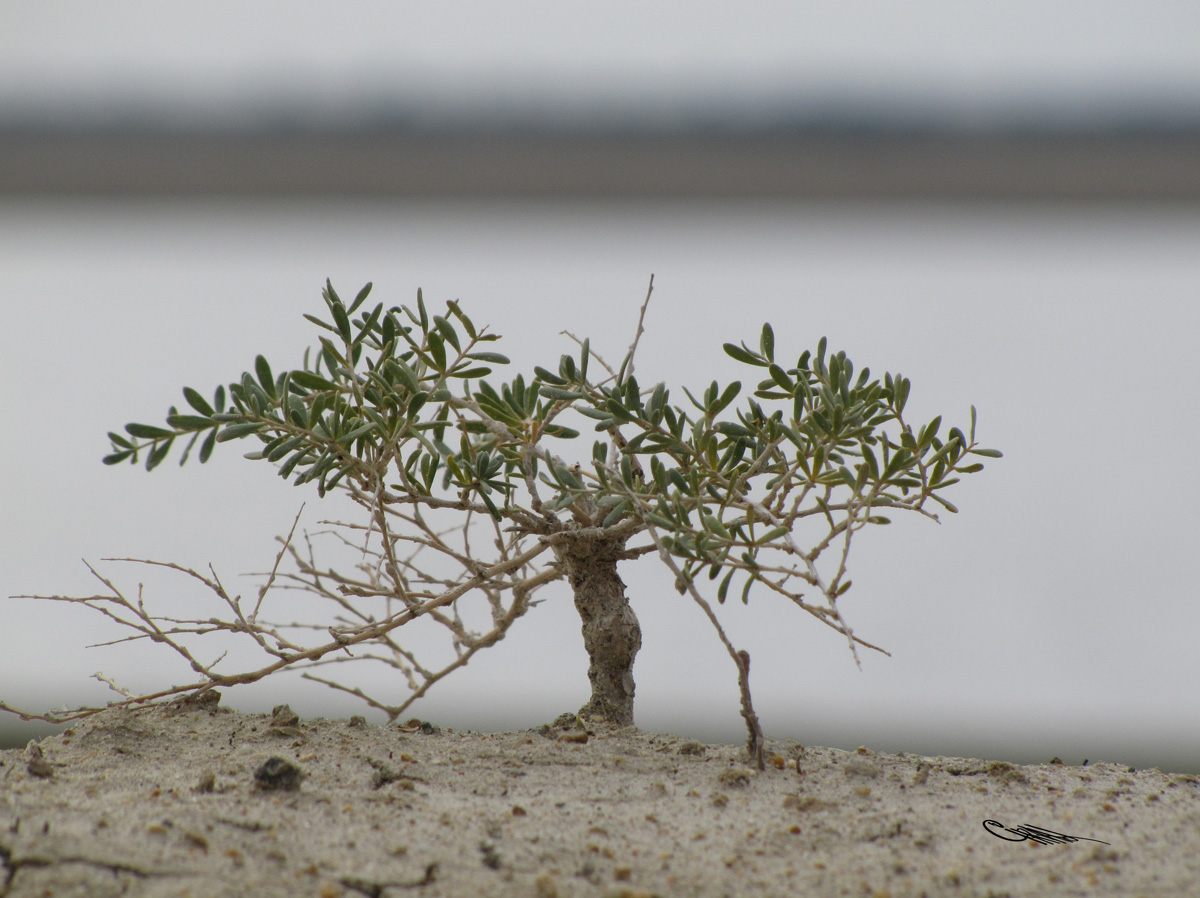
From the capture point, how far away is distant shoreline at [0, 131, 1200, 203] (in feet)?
7.15

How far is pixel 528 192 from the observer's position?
2305 millimetres

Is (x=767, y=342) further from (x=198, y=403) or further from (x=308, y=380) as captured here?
(x=198, y=403)

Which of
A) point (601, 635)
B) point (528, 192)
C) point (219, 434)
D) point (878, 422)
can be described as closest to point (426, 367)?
point (219, 434)


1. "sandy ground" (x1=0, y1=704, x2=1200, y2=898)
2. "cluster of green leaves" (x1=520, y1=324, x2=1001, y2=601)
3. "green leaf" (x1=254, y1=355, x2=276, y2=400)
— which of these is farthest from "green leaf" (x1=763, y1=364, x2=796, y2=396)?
"green leaf" (x1=254, y1=355, x2=276, y2=400)

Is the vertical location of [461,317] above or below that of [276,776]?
above

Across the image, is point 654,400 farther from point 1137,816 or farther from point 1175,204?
point 1175,204

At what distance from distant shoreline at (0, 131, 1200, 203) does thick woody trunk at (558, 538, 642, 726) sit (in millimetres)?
1215

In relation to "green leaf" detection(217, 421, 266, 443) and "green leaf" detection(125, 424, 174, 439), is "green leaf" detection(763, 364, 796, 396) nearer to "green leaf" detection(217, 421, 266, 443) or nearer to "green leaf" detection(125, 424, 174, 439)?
"green leaf" detection(217, 421, 266, 443)

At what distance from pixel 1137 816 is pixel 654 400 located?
29.1 inches
